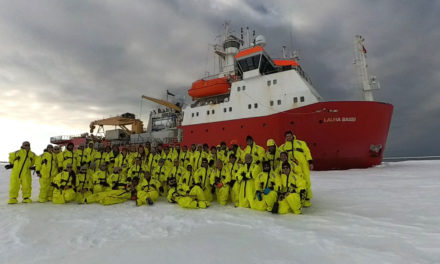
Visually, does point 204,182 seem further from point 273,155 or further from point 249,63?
point 249,63

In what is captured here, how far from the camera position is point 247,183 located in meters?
4.96

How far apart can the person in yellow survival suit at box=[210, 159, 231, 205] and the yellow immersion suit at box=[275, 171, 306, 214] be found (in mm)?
1461

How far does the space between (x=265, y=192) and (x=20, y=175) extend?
6706 millimetres

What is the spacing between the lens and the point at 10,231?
3498 mm

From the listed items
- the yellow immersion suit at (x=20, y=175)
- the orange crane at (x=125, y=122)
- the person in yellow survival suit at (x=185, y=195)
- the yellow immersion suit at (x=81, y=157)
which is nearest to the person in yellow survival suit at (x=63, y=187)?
the yellow immersion suit at (x=20, y=175)

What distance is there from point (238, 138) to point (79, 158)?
9609 mm

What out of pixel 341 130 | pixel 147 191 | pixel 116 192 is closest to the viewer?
pixel 147 191

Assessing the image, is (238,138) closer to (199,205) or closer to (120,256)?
(199,205)

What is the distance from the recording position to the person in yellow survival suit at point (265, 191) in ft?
14.6

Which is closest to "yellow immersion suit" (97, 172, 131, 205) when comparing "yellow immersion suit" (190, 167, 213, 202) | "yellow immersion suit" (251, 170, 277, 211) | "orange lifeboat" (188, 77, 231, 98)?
"yellow immersion suit" (190, 167, 213, 202)

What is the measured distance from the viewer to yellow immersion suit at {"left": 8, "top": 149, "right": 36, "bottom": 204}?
5961 mm

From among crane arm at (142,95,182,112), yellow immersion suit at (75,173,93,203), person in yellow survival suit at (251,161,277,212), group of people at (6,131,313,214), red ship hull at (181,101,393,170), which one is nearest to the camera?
person in yellow survival suit at (251,161,277,212)

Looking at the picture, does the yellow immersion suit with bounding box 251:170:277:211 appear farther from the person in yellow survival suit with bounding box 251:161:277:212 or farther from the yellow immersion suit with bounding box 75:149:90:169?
the yellow immersion suit with bounding box 75:149:90:169

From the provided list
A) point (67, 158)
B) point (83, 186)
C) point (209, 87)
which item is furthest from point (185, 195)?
point (209, 87)
